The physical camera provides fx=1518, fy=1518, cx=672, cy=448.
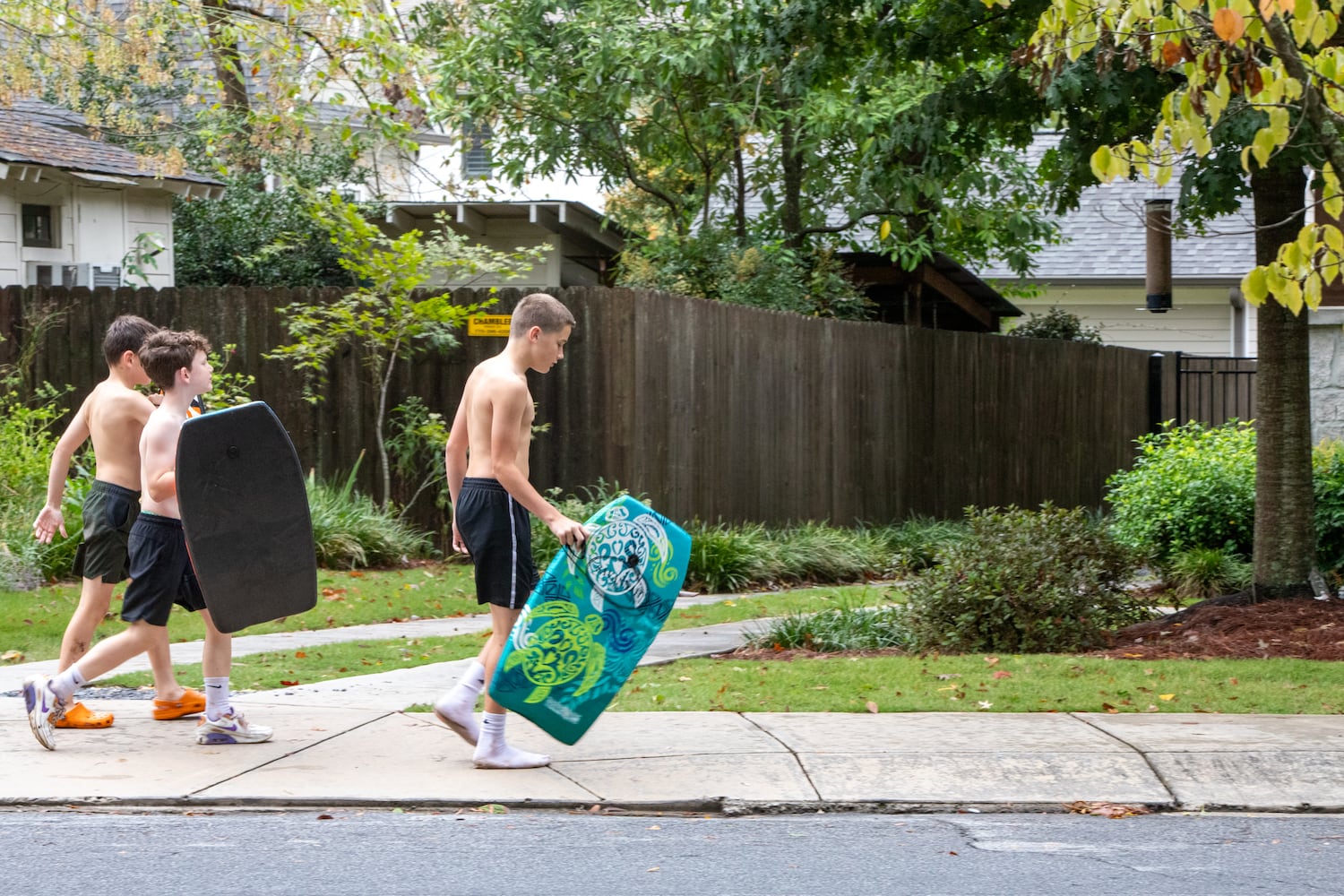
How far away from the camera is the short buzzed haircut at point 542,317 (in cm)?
602

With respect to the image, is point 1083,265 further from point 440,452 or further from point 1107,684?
point 1107,684

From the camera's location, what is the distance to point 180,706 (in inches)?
273

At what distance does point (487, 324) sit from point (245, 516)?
7.20 metres

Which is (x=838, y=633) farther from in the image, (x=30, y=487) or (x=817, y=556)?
(x=30, y=487)

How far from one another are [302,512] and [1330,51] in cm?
515

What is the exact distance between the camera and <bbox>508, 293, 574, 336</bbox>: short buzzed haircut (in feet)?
19.8

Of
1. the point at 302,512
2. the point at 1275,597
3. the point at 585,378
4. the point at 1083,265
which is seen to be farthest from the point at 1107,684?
the point at 1083,265

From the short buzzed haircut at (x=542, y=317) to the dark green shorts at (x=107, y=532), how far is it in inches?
80.2

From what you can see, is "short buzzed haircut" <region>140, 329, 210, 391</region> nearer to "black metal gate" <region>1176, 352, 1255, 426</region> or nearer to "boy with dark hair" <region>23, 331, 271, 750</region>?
"boy with dark hair" <region>23, 331, 271, 750</region>

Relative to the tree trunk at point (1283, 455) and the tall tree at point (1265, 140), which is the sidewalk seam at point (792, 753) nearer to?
the tall tree at point (1265, 140)

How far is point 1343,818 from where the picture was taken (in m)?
5.73

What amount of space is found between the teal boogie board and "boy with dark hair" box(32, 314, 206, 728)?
1832 mm

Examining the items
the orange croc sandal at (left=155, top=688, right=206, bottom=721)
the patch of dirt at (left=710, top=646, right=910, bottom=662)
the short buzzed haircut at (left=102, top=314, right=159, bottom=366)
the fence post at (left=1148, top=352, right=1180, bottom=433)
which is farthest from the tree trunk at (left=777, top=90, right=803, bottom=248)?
the orange croc sandal at (left=155, top=688, right=206, bottom=721)

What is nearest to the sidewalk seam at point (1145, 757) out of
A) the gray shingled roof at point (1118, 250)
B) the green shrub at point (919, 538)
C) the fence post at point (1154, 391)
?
the green shrub at point (919, 538)
